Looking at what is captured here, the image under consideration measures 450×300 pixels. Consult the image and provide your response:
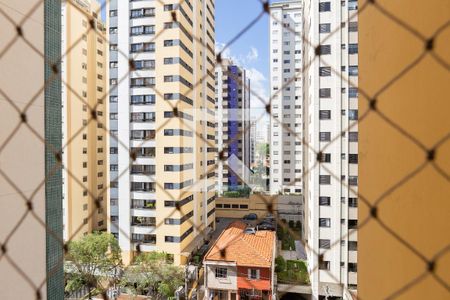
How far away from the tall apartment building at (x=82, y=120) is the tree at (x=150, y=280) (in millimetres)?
2077

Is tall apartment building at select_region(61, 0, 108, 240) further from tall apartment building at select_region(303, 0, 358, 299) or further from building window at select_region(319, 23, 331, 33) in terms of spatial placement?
building window at select_region(319, 23, 331, 33)

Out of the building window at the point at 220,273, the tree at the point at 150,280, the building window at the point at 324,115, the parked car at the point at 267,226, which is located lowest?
the tree at the point at 150,280

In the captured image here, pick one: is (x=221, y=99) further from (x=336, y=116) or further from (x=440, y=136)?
(x=440, y=136)

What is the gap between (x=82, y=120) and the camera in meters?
7.39

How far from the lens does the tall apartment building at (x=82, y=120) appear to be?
274 inches

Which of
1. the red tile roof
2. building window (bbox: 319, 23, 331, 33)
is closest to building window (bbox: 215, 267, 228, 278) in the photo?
the red tile roof

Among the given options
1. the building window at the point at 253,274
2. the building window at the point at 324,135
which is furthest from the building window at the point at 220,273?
the building window at the point at 324,135

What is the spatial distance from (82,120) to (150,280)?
456 centimetres

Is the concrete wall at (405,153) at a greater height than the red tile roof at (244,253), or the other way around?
the concrete wall at (405,153)

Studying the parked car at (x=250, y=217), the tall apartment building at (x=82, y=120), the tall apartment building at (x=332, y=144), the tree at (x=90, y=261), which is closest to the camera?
the tall apartment building at (x=332, y=144)

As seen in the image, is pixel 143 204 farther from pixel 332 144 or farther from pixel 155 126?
pixel 332 144

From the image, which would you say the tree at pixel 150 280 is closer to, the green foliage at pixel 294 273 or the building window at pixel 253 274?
the building window at pixel 253 274

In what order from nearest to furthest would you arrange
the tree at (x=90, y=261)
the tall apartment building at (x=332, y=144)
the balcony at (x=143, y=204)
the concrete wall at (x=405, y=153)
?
the concrete wall at (x=405, y=153)
the tall apartment building at (x=332, y=144)
the tree at (x=90, y=261)
the balcony at (x=143, y=204)

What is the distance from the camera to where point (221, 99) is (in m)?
11.6
